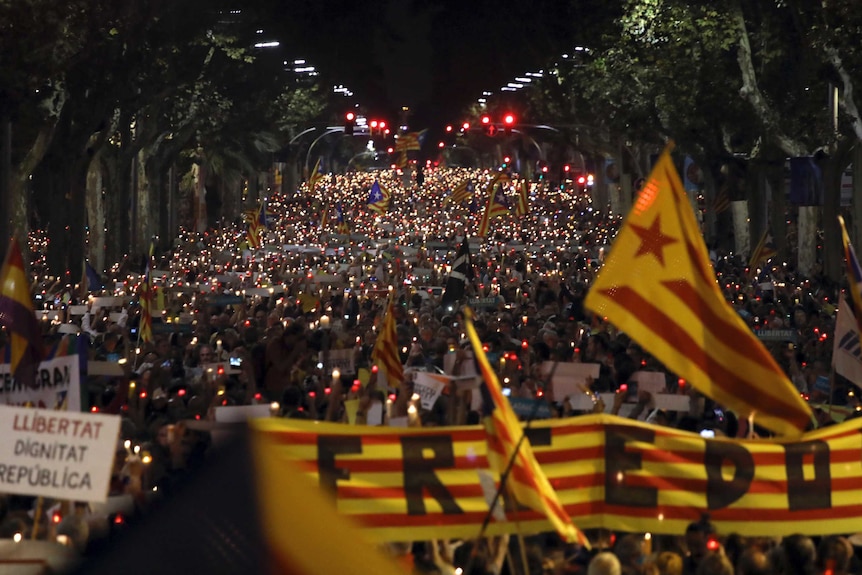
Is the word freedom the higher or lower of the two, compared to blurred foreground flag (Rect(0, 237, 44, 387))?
lower

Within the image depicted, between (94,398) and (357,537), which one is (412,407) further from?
(357,537)

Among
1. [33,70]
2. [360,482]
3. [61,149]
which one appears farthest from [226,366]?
[61,149]

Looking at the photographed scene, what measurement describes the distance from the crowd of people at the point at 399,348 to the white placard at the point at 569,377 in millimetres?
72

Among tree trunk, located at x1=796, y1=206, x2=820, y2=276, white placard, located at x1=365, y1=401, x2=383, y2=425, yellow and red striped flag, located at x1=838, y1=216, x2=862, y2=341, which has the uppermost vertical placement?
tree trunk, located at x1=796, y1=206, x2=820, y2=276

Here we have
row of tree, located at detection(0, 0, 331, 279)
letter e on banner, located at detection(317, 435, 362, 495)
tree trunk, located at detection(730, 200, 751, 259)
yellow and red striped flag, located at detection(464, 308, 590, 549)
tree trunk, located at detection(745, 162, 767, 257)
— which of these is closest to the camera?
yellow and red striped flag, located at detection(464, 308, 590, 549)

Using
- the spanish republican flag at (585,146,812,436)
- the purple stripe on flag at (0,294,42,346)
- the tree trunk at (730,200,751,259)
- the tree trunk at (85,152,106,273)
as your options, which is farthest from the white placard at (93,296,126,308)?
the tree trunk at (730,200,751,259)

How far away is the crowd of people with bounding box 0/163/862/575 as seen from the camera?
8484mm

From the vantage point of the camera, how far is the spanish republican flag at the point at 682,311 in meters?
8.52

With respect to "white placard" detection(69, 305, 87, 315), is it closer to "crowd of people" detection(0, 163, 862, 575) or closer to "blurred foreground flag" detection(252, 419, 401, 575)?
"crowd of people" detection(0, 163, 862, 575)

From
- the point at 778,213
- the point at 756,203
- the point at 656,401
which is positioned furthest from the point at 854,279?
the point at 756,203

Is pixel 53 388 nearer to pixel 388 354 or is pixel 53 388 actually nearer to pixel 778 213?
pixel 388 354

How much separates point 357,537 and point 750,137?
1608 inches

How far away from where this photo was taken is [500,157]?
143750 millimetres

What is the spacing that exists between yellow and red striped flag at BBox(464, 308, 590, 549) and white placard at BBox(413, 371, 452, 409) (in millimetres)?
5498
